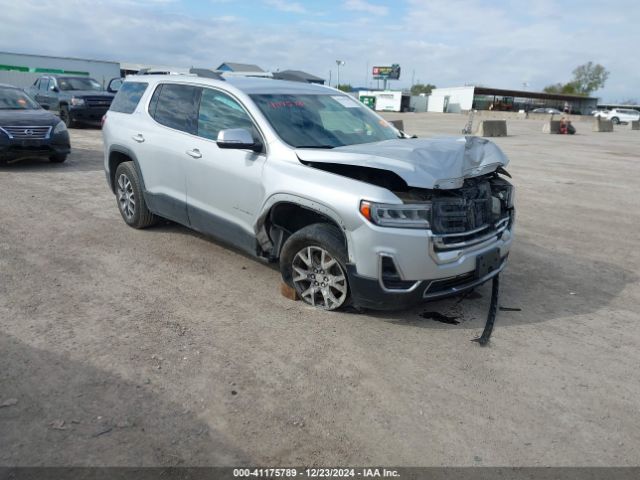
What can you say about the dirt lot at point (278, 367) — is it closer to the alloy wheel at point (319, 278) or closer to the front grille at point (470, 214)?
the alloy wheel at point (319, 278)

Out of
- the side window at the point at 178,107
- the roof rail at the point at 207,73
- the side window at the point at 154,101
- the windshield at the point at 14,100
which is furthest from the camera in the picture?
the windshield at the point at 14,100

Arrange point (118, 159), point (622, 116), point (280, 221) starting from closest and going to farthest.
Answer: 1. point (280, 221)
2. point (118, 159)
3. point (622, 116)

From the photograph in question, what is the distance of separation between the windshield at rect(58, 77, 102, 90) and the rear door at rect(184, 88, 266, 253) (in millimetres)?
15440

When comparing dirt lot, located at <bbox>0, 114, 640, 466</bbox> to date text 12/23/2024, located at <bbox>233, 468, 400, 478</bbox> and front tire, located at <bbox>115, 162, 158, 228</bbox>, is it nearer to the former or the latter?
date text 12/23/2024, located at <bbox>233, 468, 400, 478</bbox>

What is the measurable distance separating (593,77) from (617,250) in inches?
4391

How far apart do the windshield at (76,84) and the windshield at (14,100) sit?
25.5ft

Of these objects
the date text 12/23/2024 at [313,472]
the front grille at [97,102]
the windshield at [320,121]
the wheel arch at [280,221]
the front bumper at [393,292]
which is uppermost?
the windshield at [320,121]

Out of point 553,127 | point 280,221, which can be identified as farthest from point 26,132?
point 553,127

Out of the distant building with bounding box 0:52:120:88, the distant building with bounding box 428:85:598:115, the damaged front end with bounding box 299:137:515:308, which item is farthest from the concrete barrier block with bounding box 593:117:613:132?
the distant building with bounding box 428:85:598:115

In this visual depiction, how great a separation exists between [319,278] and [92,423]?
80.5 inches

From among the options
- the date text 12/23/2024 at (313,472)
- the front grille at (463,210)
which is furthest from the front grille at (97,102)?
the date text 12/23/2024 at (313,472)

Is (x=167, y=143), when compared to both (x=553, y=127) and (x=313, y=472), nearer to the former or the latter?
(x=313, y=472)

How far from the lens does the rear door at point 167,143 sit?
5434mm

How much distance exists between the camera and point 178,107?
18.4 feet
